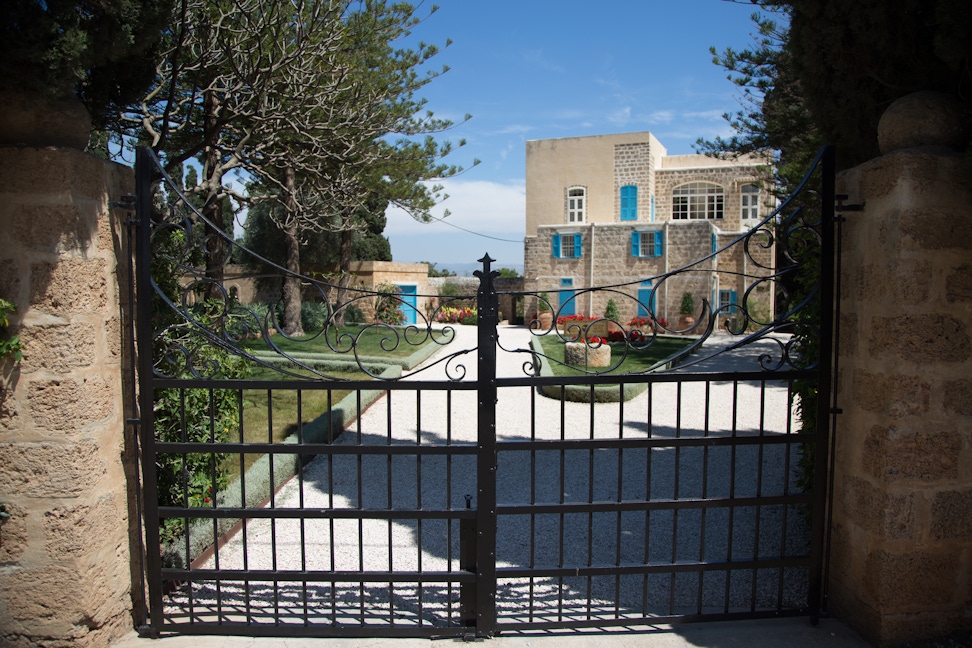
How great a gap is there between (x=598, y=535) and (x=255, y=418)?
4.77 metres

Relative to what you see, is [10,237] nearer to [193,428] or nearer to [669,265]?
[193,428]

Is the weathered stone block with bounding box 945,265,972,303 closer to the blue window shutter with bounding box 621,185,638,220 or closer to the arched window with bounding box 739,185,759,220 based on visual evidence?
the arched window with bounding box 739,185,759,220

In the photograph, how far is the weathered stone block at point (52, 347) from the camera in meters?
2.83

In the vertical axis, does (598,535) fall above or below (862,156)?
below

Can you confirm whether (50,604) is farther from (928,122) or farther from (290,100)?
(290,100)

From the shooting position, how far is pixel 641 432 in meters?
8.20

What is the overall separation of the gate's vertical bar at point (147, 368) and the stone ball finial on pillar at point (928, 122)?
341 cm

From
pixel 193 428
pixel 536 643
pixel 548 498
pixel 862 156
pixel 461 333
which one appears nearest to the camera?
pixel 536 643

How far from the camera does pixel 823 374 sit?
127 inches

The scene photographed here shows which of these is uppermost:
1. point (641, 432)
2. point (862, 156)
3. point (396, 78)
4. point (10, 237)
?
point (396, 78)

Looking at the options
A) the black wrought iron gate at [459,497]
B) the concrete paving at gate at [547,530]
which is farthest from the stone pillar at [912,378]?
the concrete paving at gate at [547,530]

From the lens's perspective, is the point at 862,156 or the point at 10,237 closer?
the point at 10,237

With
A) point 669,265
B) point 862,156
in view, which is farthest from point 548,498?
point 669,265

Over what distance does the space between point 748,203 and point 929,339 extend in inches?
997
